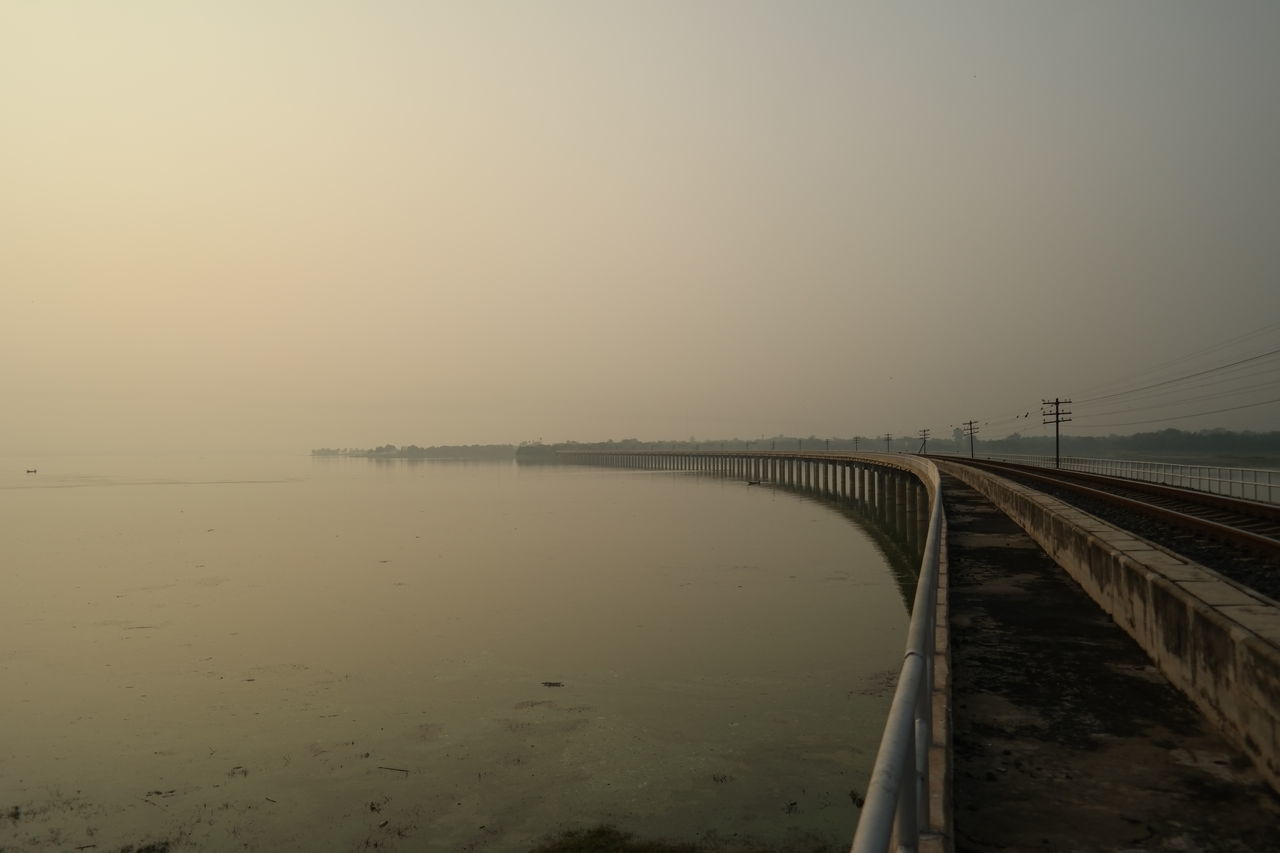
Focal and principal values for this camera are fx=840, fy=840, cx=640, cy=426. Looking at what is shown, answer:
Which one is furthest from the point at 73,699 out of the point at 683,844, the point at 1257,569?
the point at 1257,569

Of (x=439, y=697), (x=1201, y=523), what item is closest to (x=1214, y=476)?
(x=1201, y=523)

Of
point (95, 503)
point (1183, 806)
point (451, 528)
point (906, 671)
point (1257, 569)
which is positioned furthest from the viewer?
point (95, 503)

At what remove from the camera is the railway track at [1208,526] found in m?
12.2

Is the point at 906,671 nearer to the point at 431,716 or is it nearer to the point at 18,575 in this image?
the point at 431,716

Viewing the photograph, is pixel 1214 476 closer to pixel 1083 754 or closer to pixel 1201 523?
pixel 1201 523

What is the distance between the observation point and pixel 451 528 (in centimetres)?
4700

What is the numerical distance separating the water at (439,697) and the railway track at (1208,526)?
217 inches

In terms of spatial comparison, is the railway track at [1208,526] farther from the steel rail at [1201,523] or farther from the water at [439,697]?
the water at [439,697]

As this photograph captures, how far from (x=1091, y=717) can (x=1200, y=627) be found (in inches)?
40.0

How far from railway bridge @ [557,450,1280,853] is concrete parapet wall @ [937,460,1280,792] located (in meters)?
0.02

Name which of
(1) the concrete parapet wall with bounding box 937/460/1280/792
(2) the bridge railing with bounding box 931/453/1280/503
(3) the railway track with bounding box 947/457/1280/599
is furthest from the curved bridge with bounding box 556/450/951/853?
(2) the bridge railing with bounding box 931/453/1280/503

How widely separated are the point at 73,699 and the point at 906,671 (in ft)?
56.5

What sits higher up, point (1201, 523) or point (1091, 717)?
point (1201, 523)

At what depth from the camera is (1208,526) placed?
651 inches
